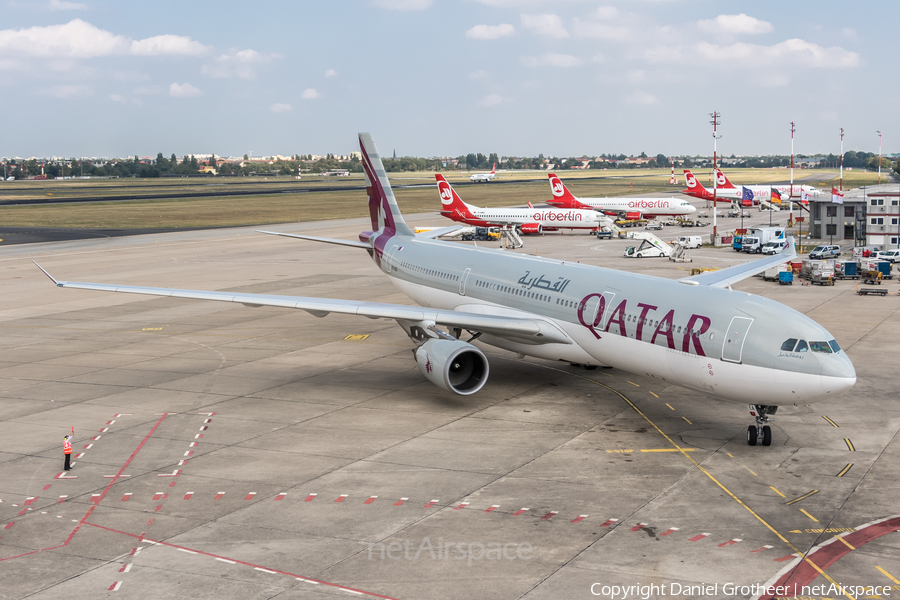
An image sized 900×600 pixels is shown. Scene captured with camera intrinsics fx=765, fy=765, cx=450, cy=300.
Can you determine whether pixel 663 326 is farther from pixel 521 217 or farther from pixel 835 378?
pixel 521 217

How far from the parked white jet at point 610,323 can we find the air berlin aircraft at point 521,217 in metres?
61.4

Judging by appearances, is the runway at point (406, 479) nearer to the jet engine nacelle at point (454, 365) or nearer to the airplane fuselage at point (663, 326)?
the jet engine nacelle at point (454, 365)

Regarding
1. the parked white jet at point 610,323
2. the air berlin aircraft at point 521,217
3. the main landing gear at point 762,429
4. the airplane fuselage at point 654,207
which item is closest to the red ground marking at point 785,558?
the parked white jet at point 610,323

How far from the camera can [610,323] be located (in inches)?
1000

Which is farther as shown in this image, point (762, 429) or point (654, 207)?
point (654, 207)

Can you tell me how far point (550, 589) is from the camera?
1482 cm

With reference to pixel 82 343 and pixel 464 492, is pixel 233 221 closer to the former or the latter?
pixel 82 343

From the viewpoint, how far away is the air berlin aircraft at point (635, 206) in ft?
364

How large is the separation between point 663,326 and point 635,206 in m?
91.1

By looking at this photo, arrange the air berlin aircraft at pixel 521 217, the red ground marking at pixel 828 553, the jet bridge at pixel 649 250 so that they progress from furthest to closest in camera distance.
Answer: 1. the air berlin aircraft at pixel 521 217
2. the jet bridge at pixel 649 250
3. the red ground marking at pixel 828 553

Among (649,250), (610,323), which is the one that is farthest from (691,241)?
(610,323)

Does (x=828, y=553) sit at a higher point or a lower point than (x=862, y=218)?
lower

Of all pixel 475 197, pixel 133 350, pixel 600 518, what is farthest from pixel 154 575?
pixel 475 197

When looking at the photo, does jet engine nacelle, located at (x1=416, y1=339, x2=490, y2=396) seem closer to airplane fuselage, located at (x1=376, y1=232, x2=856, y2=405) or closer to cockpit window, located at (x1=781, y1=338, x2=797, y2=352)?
airplane fuselage, located at (x1=376, y1=232, x2=856, y2=405)
